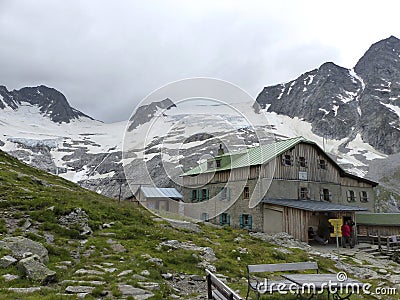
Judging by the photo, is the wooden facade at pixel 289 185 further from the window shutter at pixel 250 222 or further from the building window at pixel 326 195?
the window shutter at pixel 250 222

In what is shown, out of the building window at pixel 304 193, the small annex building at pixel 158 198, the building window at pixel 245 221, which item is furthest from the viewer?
the small annex building at pixel 158 198

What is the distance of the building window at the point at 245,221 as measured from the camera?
3209cm

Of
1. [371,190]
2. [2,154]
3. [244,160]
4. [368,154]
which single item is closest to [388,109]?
→ [368,154]

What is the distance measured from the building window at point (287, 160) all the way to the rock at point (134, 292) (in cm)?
2513

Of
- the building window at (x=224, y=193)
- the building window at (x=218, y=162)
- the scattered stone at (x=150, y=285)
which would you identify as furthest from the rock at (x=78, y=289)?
the building window at (x=218, y=162)

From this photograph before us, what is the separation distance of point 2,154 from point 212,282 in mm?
29582

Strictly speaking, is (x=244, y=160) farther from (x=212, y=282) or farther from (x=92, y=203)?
(x=212, y=282)

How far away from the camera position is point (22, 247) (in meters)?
10.9

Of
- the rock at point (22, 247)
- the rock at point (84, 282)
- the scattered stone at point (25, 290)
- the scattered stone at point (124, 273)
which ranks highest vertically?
the rock at point (22, 247)

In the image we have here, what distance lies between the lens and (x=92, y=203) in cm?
2017

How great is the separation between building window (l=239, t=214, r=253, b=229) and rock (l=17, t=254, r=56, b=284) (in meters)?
24.1

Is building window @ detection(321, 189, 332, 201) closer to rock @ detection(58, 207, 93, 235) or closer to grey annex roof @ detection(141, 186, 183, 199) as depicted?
grey annex roof @ detection(141, 186, 183, 199)

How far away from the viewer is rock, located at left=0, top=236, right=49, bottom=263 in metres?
10.6

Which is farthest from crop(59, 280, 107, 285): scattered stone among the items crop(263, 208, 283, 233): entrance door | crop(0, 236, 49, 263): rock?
crop(263, 208, 283, 233): entrance door
